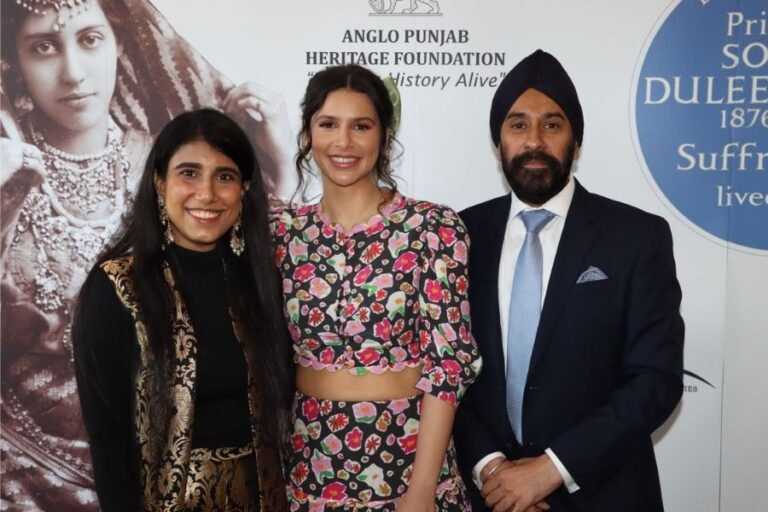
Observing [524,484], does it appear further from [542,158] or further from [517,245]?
[542,158]

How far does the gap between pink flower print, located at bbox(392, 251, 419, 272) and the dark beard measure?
1.48 ft

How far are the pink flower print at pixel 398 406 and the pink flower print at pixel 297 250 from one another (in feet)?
1.58

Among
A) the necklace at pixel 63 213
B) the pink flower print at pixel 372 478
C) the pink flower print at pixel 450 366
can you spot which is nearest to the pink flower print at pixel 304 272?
the pink flower print at pixel 450 366

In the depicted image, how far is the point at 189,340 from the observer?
2008mm

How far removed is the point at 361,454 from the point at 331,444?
9cm

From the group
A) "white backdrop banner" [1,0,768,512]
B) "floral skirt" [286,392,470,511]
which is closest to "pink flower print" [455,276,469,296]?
"floral skirt" [286,392,470,511]

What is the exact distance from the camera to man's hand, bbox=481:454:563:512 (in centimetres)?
216

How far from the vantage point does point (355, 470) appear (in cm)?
216

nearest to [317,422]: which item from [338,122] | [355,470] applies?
[355,470]

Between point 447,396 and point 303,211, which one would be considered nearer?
point 447,396

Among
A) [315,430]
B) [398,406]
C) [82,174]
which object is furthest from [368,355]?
[82,174]

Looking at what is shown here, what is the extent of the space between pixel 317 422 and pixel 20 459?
1.96m

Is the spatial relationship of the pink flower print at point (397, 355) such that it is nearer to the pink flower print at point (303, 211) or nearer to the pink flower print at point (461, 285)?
the pink flower print at point (461, 285)

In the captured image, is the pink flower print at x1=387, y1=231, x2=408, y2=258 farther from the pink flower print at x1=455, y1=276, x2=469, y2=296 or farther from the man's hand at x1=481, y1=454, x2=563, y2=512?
the man's hand at x1=481, y1=454, x2=563, y2=512
